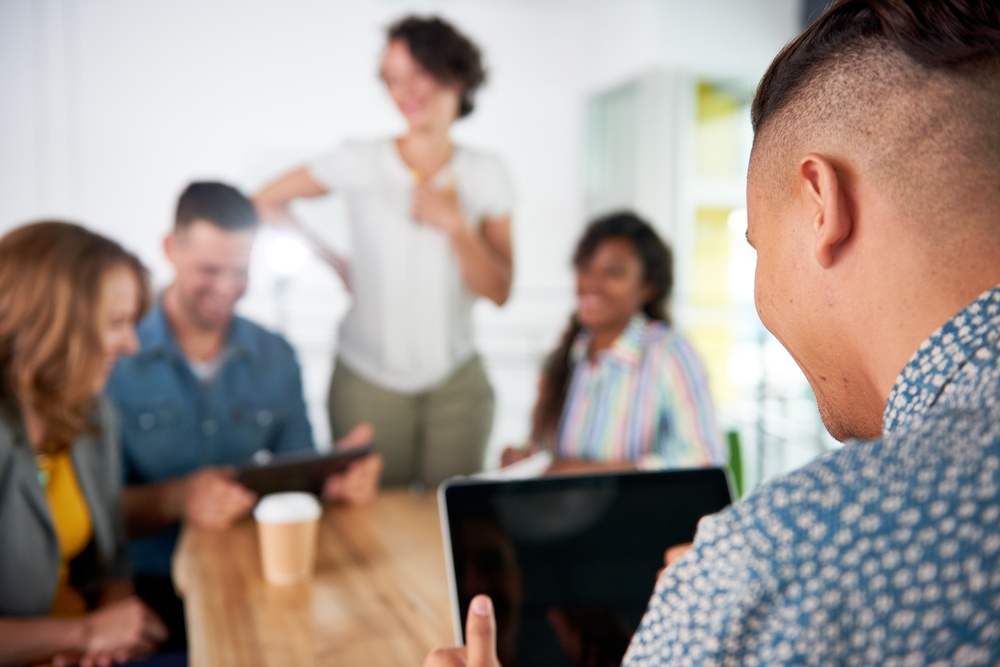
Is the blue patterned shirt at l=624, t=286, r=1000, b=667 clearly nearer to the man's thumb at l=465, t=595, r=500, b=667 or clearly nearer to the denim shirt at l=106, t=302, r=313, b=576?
the man's thumb at l=465, t=595, r=500, b=667

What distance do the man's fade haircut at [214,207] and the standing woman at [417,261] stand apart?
19 centimetres

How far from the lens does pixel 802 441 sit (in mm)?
3516

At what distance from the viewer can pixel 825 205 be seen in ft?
2.06

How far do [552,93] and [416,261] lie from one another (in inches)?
34.2

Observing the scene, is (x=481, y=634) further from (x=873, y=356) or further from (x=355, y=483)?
(x=355, y=483)

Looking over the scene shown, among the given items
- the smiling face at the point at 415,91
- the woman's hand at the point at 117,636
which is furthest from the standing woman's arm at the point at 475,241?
the woman's hand at the point at 117,636

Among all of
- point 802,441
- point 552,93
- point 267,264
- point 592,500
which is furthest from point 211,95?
point 802,441

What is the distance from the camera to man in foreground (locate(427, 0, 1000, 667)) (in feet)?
1.42

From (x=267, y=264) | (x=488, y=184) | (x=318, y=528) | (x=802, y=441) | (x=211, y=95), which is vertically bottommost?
(x=802, y=441)

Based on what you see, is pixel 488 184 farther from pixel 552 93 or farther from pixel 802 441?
pixel 802 441

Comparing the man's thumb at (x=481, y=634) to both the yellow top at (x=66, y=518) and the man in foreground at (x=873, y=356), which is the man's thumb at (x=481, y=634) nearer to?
the man in foreground at (x=873, y=356)


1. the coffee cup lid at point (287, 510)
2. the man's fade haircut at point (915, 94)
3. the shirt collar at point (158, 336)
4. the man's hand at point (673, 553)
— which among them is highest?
the man's fade haircut at point (915, 94)

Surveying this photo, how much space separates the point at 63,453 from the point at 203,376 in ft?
2.34

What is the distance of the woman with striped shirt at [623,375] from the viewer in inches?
Answer: 87.7
